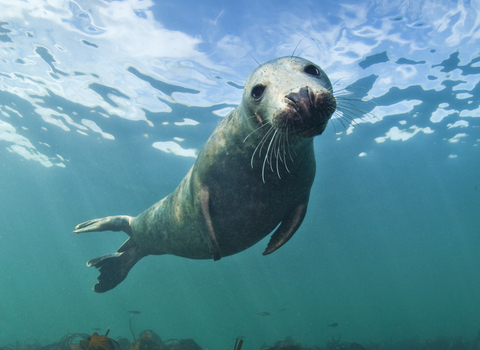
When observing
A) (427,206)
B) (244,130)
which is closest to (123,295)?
(427,206)

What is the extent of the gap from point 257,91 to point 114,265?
4.93 meters

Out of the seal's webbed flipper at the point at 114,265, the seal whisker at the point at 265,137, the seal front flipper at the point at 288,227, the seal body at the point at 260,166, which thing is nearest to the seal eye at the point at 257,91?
the seal body at the point at 260,166

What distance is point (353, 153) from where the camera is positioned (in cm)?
1772

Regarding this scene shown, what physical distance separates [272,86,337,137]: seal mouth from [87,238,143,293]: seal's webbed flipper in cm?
492

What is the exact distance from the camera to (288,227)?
3361mm

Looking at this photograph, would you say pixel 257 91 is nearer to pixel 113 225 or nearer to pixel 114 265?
pixel 113 225

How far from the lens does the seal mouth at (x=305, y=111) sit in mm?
1825

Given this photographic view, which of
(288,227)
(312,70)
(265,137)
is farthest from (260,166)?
(312,70)

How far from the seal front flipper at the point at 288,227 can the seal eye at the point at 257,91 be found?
4.69ft

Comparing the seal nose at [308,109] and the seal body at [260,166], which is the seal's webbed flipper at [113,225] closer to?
the seal body at [260,166]

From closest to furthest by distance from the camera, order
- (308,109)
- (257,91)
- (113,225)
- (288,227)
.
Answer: (308,109), (257,91), (288,227), (113,225)

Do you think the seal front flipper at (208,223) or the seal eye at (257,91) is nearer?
the seal eye at (257,91)

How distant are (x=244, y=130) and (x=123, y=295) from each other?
97721 millimetres

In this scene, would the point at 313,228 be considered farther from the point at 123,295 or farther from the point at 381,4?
the point at 123,295
